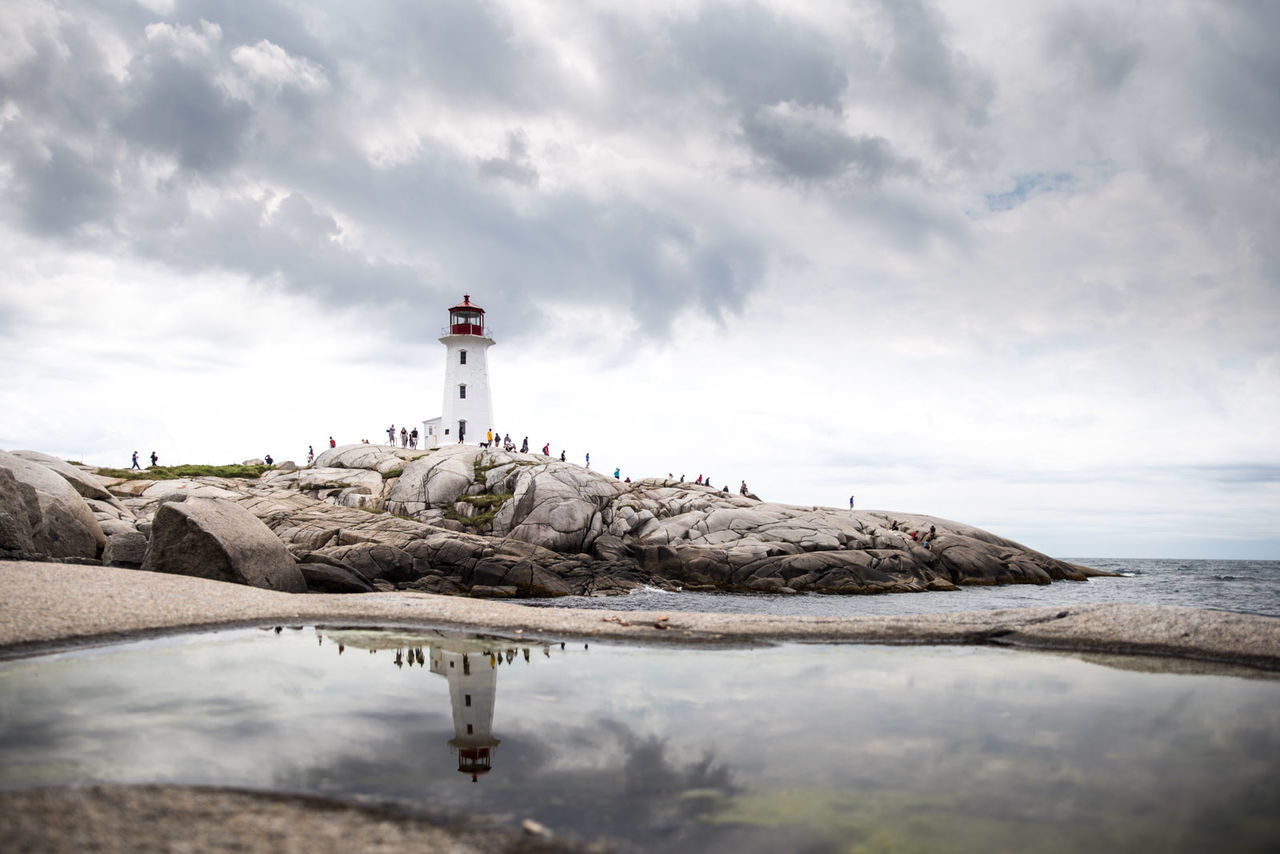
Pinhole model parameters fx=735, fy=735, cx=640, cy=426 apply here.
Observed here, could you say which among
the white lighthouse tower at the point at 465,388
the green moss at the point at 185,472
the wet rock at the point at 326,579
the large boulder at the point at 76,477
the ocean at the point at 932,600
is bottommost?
the ocean at the point at 932,600

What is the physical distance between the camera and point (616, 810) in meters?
7.08

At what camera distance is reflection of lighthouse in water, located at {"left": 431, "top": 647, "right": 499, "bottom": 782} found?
27.5ft

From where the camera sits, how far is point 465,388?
67688mm

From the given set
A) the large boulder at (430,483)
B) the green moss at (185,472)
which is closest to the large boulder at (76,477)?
the green moss at (185,472)

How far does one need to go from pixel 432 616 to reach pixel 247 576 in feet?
29.0

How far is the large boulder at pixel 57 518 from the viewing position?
2523cm

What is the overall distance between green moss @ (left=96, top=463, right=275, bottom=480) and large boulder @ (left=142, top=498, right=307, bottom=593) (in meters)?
34.8

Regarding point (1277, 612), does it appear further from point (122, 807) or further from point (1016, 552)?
point (122, 807)

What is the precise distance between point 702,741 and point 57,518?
2759 centimetres

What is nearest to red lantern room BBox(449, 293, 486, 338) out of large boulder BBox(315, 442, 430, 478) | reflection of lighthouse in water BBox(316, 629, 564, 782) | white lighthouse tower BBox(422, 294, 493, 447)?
white lighthouse tower BBox(422, 294, 493, 447)

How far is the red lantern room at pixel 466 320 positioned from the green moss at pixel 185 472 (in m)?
20.1

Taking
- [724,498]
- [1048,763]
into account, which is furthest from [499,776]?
[724,498]

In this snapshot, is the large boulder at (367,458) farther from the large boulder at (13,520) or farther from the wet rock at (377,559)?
the large boulder at (13,520)

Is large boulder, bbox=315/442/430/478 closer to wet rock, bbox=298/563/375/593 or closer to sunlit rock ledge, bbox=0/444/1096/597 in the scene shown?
sunlit rock ledge, bbox=0/444/1096/597
